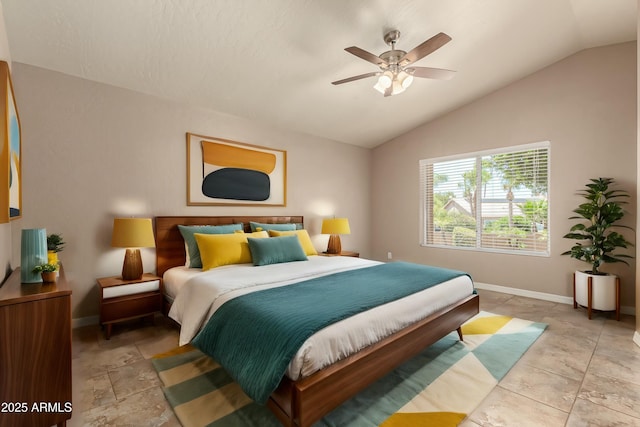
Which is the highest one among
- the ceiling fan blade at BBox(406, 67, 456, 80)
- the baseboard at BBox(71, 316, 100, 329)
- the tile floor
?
the ceiling fan blade at BBox(406, 67, 456, 80)

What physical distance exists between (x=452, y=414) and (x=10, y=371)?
241 centimetres

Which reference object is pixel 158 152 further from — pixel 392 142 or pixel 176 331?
pixel 392 142

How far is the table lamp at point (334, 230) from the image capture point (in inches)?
189

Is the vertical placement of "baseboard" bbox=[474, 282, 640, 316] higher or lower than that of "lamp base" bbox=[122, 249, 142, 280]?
lower

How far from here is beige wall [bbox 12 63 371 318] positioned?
2769 millimetres

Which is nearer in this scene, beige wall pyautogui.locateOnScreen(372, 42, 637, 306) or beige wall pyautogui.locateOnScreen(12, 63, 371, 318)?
beige wall pyautogui.locateOnScreen(12, 63, 371, 318)

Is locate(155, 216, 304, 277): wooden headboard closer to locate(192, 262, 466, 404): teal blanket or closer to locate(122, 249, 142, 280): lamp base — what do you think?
locate(122, 249, 142, 280): lamp base

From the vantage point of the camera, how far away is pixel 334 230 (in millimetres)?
4781

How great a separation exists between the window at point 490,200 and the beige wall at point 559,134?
0.13 meters

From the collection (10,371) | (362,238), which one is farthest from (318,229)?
(10,371)

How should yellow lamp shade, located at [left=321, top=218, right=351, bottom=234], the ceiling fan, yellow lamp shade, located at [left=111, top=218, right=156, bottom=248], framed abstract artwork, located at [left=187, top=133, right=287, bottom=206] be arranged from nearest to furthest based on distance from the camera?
the ceiling fan, yellow lamp shade, located at [left=111, top=218, right=156, bottom=248], framed abstract artwork, located at [left=187, top=133, right=287, bottom=206], yellow lamp shade, located at [left=321, top=218, right=351, bottom=234]

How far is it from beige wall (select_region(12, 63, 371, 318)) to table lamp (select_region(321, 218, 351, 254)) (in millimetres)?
1494

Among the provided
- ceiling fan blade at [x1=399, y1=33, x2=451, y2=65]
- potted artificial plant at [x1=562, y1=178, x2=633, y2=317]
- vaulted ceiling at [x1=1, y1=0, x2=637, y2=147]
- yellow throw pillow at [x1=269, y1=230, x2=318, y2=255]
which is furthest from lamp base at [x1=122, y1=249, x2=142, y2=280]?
potted artificial plant at [x1=562, y1=178, x2=633, y2=317]

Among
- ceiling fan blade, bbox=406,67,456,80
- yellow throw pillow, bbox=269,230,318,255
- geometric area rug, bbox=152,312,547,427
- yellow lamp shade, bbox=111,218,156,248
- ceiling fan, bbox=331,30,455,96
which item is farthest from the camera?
yellow throw pillow, bbox=269,230,318,255
